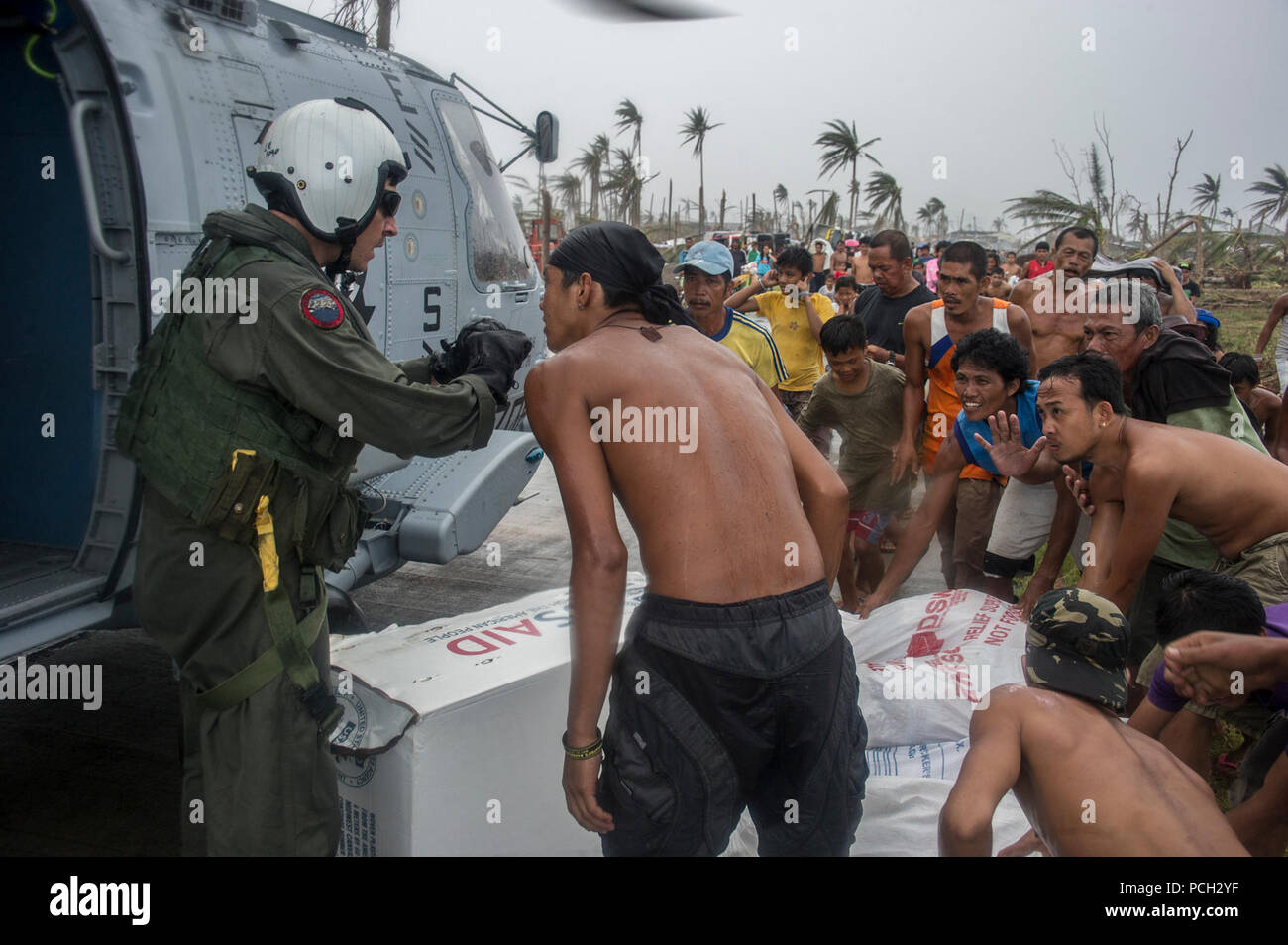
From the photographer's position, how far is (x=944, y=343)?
468 cm

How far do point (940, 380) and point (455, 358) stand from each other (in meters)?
2.91

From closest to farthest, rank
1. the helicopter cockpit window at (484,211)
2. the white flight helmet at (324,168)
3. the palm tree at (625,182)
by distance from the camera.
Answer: the white flight helmet at (324,168), the helicopter cockpit window at (484,211), the palm tree at (625,182)

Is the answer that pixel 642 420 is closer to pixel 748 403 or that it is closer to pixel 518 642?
pixel 748 403

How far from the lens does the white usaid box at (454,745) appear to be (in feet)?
7.75

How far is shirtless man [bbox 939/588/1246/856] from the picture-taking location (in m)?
1.98

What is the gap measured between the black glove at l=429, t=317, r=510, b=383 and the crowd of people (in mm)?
926

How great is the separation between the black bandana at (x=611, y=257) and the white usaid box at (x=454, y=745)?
3.67 feet

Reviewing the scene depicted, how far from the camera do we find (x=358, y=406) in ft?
7.15

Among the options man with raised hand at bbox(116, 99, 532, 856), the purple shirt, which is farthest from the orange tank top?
man with raised hand at bbox(116, 99, 532, 856)

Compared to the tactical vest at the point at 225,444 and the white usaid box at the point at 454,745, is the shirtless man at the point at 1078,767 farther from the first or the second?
the tactical vest at the point at 225,444

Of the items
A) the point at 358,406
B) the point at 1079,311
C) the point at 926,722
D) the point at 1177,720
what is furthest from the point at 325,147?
the point at 1079,311

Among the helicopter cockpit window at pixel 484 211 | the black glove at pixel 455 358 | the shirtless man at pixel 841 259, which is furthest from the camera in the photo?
the shirtless man at pixel 841 259

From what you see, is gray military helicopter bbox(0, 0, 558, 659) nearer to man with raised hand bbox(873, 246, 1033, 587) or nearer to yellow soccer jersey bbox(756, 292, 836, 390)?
man with raised hand bbox(873, 246, 1033, 587)

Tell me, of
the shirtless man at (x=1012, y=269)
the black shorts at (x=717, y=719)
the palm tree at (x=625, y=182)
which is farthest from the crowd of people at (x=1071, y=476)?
the palm tree at (x=625, y=182)
